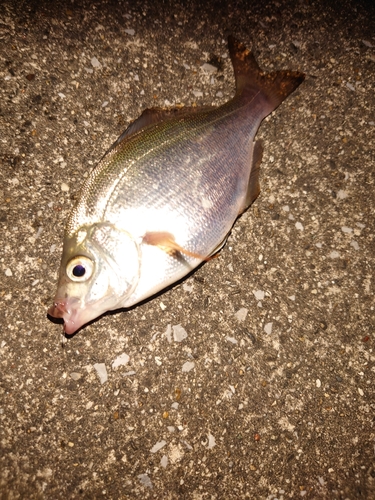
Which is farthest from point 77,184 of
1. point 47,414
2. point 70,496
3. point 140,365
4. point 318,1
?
point 318,1

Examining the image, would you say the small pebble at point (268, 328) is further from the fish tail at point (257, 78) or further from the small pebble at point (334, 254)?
the fish tail at point (257, 78)

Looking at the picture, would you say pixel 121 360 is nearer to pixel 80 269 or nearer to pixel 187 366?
pixel 187 366

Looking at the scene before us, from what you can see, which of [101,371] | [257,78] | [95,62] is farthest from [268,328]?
[95,62]

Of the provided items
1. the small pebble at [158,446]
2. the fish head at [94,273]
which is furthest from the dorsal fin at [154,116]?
the small pebble at [158,446]

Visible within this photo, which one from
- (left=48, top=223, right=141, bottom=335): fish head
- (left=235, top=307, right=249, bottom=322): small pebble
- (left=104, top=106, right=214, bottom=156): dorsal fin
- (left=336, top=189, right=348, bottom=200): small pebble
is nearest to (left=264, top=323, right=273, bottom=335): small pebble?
(left=235, top=307, right=249, bottom=322): small pebble

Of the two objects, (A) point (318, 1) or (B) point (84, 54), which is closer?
(B) point (84, 54)

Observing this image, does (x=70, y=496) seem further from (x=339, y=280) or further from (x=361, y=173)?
(x=361, y=173)

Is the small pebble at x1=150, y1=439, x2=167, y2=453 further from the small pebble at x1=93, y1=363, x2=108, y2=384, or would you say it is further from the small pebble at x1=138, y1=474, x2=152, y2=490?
the small pebble at x1=93, y1=363, x2=108, y2=384
